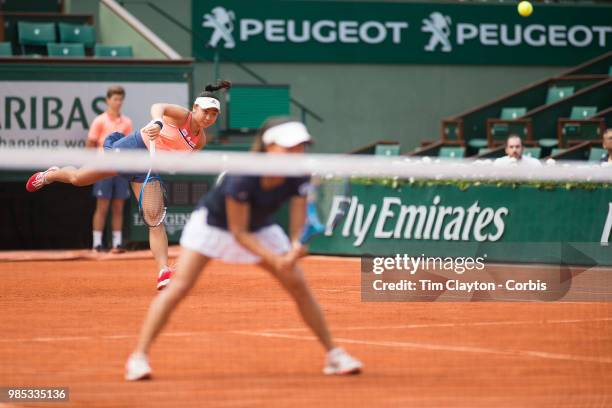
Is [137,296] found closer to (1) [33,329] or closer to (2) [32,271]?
(1) [33,329]

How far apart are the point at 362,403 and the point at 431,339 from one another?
2.49 metres

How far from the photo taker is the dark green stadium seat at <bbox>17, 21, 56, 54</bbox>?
63.0ft

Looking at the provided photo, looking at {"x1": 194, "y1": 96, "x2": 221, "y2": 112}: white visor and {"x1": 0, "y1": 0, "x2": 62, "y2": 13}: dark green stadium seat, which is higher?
{"x1": 0, "y1": 0, "x2": 62, "y2": 13}: dark green stadium seat

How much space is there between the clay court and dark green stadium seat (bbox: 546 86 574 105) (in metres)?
10.6

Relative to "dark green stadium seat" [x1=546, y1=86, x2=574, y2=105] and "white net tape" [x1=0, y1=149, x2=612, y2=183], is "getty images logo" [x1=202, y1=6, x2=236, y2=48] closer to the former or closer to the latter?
"dark green stadium seat" [x1=546, y1=86, x2=574, y2=105]

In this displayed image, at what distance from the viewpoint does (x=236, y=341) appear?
8273mm

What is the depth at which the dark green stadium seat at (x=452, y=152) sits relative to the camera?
1972cm

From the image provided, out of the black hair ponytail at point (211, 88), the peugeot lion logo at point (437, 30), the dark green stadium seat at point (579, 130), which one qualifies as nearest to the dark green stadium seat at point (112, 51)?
the peugeot lion logo at point (437, 30)

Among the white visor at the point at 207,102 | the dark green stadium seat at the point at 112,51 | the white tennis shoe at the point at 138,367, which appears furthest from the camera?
the dark green stadium seat at the point at 112,51

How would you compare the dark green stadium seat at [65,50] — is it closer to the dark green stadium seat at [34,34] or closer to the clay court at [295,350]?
the dark green stadium seat at [34,34]

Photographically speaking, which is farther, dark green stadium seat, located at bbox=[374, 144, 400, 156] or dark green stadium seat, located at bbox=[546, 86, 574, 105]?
dark green stadium seat, located at bbox=[546, 86, 574, 105]

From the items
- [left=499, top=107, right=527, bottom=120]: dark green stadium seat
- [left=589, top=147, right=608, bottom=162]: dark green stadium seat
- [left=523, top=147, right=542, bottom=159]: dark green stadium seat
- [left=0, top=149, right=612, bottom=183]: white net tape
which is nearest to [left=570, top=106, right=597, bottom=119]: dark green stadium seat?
[left=499, top=107, right=527, bottom=120]: dark green stadium seat

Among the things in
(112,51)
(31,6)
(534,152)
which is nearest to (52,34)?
(112,51)

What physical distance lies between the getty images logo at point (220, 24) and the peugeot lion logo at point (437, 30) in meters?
3.68
